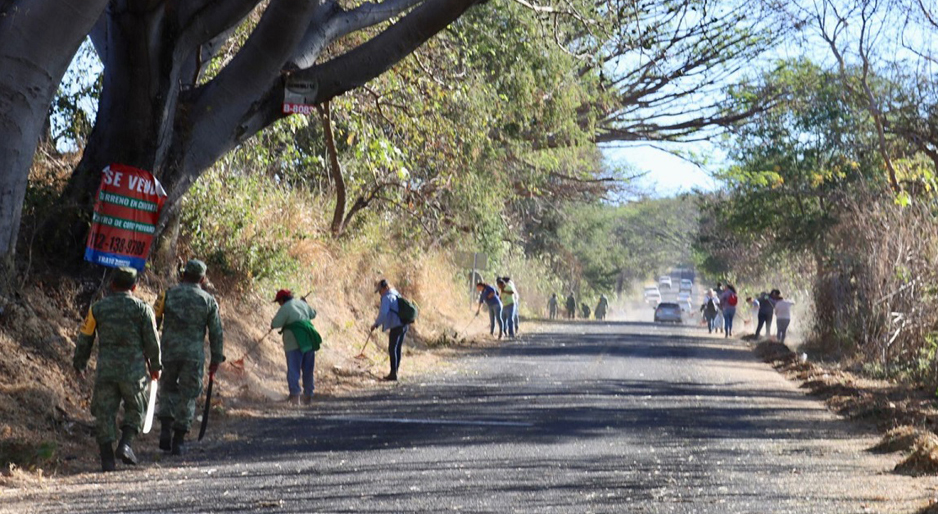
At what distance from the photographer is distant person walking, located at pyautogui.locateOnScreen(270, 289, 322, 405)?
16406 mm

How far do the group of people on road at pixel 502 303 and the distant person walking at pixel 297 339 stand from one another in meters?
18.5

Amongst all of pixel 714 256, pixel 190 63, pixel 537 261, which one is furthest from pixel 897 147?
pixel 714 256

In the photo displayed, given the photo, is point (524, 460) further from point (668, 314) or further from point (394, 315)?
point (668, 314)

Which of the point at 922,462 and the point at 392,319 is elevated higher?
the point at 392,319

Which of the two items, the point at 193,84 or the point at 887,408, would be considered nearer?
the point at 193,84

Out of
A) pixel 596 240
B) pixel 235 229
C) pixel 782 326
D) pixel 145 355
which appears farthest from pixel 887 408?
pixel 596 240

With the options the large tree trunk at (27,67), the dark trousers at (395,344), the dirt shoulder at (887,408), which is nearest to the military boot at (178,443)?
the large tree trunk at (27,67)

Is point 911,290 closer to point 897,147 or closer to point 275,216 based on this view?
point 897,147

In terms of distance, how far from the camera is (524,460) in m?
11.3

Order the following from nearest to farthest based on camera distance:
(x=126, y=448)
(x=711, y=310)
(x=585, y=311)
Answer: (x=126, y=448) < (x=711, y=310) < (x=585, y=311)

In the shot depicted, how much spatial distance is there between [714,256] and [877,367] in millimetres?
53357

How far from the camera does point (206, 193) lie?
20297mm

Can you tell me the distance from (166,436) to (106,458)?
1.11 meters

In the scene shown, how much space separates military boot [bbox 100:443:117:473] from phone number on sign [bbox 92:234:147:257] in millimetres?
4088
